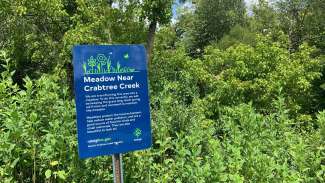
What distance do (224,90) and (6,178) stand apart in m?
9.79

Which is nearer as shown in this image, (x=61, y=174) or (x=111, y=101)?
(x=111, y=101)

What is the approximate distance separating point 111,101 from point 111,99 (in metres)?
0.02

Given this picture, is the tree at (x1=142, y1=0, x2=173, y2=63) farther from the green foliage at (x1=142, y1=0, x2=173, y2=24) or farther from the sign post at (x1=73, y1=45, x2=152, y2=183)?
the sign post at (x1=73, y1=45, x2=152, y2=183)

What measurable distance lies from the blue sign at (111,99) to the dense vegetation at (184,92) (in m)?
0.56

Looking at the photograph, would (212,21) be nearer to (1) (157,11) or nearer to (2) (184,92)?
(1) (157,11)

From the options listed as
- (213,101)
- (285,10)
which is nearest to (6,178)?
(213,101)

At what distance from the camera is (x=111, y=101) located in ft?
10.7

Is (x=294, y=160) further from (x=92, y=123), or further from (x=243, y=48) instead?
(x=243, y=48)

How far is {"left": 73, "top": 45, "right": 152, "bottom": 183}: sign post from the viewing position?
3125 mm

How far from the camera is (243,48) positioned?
1378 cm

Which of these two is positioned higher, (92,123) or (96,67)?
(96,67)

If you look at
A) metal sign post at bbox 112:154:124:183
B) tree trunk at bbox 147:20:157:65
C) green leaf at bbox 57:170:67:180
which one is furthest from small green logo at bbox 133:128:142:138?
tree trunk at bbox 147:20:157:65

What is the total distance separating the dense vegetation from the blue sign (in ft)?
1.85

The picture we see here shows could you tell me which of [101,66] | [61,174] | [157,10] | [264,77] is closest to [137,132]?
[101,66]
